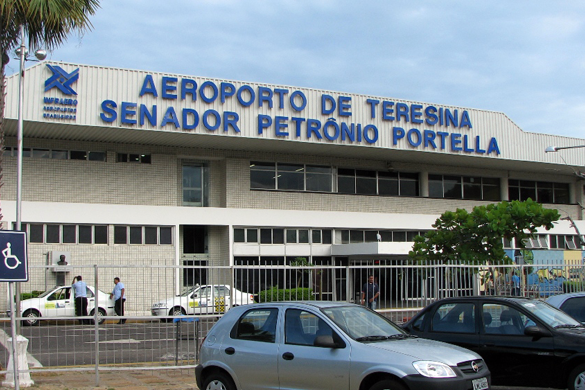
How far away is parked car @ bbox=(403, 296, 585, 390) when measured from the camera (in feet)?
31.4

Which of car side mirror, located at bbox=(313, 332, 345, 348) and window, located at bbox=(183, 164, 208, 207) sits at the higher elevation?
window, located at bbox=(183, 164, 208, 207)

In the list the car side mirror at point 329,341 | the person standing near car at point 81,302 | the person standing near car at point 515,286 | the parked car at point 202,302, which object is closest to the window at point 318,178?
the person standing near car at point 515,286

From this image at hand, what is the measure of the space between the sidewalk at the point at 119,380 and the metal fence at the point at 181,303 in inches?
6.8

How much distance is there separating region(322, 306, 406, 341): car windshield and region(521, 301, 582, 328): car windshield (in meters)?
2.32

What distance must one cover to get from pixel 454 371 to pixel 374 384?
0.91 m

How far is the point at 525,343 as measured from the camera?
987 centimetres

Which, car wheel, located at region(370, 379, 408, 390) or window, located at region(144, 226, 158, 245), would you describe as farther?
window, located at region(144, 226, 158, 245)

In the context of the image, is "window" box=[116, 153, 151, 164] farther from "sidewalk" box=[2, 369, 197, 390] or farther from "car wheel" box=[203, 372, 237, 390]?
"car wheel" box=[203, 372, 237, 390]

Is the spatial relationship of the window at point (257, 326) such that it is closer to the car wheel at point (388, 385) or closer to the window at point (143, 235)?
the car wheel at point (388, 385)

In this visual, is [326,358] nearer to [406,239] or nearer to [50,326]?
[50,326]

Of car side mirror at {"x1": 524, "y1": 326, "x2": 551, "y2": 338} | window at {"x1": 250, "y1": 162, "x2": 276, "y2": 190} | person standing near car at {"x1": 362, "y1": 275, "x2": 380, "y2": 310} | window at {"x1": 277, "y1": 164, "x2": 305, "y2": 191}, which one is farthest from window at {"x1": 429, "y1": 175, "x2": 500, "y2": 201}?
car side mirror at {"x1": 524, "y1": 326, "x2": 551, "y2": 338}

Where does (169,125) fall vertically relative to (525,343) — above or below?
above

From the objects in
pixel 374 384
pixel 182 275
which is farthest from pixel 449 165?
pixel 374 384

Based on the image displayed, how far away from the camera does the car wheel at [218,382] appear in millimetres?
9078
